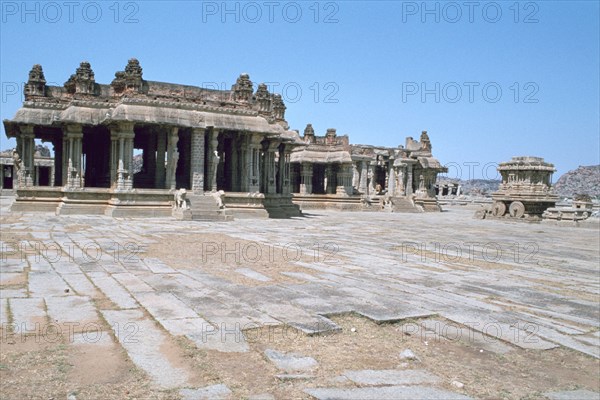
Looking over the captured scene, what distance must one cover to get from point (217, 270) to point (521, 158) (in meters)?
26.3

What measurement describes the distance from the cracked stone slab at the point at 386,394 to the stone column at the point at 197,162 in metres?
20.0

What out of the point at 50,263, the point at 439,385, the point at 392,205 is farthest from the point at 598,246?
the point at 392,205

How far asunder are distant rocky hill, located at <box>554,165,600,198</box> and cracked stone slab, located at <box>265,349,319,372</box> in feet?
359

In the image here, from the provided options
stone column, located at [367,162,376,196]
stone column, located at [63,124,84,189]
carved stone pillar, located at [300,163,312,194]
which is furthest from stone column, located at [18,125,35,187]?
stone column, located at [367,162,376,196]

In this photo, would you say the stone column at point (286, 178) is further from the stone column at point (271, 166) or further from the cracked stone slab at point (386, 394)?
the cracked stone slab at point (386, 394)

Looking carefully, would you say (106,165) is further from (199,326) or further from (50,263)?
(199,326)

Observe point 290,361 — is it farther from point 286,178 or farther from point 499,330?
point 286,178

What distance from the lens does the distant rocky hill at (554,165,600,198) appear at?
336 ft

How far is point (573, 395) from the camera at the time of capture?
13.1 feet

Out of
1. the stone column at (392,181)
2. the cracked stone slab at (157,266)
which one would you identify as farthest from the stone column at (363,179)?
the cracked stone slab at (157,266)

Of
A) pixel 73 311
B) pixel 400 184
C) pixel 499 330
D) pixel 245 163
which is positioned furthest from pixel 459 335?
pixel 400 184

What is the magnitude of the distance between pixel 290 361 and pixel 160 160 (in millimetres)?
21200

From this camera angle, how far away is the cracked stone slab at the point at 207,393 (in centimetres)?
358

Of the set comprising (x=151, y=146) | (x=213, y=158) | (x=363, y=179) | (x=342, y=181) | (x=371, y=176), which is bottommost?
(x=342, y=181)
